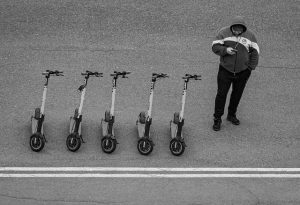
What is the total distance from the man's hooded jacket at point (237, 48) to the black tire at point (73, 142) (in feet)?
8.86

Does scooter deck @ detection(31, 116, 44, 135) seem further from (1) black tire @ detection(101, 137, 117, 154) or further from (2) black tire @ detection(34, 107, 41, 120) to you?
(1) black tire @ detection(101, 137, 117, 154)

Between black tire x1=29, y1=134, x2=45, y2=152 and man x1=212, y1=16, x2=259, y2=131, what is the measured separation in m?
3.00

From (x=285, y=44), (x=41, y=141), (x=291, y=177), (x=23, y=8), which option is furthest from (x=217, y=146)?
(x=23, y=8)

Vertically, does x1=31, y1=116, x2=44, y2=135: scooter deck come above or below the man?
below

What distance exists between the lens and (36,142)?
42.7ft

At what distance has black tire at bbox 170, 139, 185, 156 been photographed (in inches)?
516

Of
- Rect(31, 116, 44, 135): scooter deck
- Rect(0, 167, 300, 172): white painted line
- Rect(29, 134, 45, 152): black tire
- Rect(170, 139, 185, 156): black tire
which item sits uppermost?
Rect(31, 116, 44, 135): scooter deck

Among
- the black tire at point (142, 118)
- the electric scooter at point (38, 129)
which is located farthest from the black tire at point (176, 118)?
the electric scooter at point (38, 129)

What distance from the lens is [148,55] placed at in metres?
15.9

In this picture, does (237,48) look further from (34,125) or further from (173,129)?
(34,125)

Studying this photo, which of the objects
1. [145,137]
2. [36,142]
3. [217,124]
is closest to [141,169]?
[145,137]

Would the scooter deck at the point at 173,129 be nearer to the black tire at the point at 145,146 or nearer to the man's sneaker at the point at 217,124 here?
the black tire at the point at 145,146

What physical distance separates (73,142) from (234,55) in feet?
9.88

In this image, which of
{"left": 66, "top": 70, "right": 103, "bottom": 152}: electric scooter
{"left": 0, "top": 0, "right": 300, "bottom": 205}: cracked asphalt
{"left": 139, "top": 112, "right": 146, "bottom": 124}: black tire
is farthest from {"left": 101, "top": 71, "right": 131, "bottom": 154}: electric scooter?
{"left": 139, "top": 112, "right": 146, "bottom": 124}: black tire
